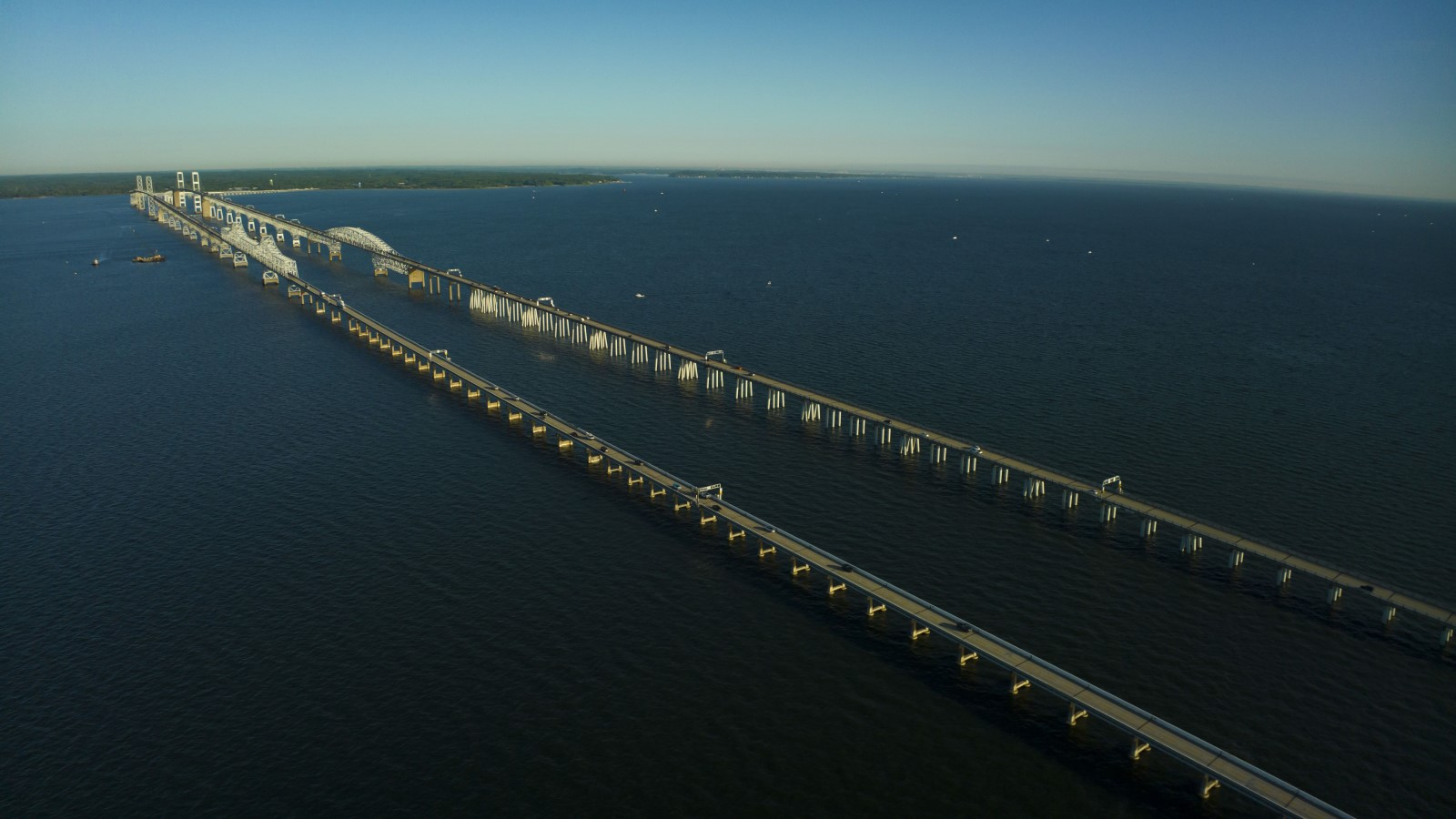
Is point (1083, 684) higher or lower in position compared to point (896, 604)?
A: lower

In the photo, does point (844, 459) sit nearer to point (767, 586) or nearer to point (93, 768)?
point (767, 586)

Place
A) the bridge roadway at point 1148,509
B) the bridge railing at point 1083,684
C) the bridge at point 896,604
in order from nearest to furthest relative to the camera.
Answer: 1. the bridge railing at point 1083,684
2. the bridge at point 896,604
3. the bridge roadway at point 1148,509

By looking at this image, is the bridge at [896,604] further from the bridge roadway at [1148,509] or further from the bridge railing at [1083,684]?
the bridge roadway at [1148,509]

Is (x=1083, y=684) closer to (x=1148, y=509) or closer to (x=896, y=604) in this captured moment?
(x=896, y=604)

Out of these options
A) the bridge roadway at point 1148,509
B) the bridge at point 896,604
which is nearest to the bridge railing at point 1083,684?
the bridge at point 896,604

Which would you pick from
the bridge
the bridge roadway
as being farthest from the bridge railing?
the bridge roadway

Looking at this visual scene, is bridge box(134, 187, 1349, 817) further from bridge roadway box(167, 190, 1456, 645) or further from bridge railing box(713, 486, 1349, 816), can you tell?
bridge roadway box(167, 190, 1456, 645)

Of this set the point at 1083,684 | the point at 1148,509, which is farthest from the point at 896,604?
the point at 1148,509

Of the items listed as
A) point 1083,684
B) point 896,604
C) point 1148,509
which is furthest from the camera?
point 1148,509

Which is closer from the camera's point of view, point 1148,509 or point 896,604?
point 896,604
